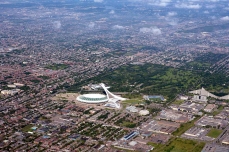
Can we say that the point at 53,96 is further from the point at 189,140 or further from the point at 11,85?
the point at 189,140

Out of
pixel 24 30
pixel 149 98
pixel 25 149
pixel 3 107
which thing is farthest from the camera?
pixel 24 30

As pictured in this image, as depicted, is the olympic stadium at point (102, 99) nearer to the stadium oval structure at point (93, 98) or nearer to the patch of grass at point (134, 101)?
the stadium oval structure at point (93, 98)

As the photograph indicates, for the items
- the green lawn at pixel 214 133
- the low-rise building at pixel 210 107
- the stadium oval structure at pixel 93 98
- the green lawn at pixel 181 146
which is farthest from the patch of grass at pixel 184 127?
the stadium oval structure at pixel 93 98

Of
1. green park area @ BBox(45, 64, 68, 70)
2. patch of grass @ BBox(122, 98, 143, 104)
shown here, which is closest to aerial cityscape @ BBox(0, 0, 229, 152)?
patch of grass @ BBox(122, 98, 143, 104)

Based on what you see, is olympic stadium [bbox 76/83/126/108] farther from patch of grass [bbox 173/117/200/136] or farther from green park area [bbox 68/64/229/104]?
patch of grass [bbox 173/117/200/136]

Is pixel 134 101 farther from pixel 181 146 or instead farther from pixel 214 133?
pixel 181 146

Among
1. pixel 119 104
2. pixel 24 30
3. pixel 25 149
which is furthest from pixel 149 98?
pixel 24 30

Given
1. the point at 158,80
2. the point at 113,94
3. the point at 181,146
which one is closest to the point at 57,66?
the point at 158,80
